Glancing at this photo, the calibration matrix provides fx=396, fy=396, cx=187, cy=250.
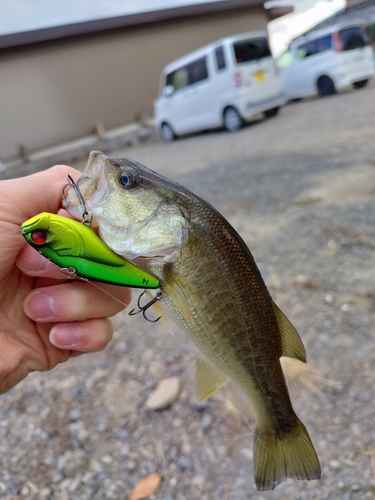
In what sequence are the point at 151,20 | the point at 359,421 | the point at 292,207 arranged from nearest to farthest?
the point at 359,421 < the point at 292,207 < the point at 151,20

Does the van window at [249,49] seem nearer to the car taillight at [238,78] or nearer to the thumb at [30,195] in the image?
the car taillight at [238,78]

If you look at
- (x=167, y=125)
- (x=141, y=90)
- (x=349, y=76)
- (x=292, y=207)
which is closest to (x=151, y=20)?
(x=141, y=90)

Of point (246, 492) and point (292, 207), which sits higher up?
point (292, 207)

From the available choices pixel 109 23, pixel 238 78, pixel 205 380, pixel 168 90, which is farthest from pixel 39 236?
pixel 109 23

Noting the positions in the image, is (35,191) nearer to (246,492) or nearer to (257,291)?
(257,291)

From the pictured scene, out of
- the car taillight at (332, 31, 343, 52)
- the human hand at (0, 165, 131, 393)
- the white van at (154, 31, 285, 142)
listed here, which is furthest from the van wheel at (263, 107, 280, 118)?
the human hand at (0, 165, 131, 393)

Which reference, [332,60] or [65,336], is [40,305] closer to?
[65,336]
